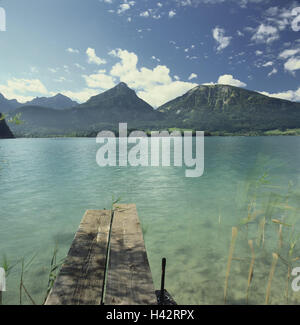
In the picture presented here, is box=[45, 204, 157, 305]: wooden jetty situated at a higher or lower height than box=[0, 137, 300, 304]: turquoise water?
higher

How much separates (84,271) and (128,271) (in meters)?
1.05

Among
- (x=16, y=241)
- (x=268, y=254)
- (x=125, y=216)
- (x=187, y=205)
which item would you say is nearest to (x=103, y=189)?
(x=187, y=205)

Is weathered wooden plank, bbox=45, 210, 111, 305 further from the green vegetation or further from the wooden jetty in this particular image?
the green vegetation

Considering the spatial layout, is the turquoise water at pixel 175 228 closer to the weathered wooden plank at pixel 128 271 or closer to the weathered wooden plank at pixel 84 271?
the weathered wooden plank at pixel 128 271

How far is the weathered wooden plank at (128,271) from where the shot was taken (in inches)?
162

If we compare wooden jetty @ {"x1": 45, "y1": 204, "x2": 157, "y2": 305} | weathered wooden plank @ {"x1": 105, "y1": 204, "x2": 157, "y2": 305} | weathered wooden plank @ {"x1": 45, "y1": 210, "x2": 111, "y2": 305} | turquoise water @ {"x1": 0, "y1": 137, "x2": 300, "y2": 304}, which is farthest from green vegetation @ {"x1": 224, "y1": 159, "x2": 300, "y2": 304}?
weathered wooden plank @ {"x1": 45, "y1": 210, "x2": 111, "y2": 305}

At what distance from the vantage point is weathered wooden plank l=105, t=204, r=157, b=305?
4109mm

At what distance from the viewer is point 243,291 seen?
679 cm

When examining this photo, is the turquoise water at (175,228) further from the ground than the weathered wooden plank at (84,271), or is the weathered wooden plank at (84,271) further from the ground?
the weathered wooden plank at (84,271)

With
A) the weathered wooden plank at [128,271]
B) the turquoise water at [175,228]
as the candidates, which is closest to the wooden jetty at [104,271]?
the weathered wooden plank at [128,271]

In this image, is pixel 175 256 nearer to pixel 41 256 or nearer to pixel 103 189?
pixel 41 256

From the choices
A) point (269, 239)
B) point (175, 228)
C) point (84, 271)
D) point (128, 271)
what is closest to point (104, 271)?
point (84, 271)

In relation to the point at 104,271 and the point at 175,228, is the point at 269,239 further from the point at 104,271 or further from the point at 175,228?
the point at 104,271

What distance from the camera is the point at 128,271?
16.2ft
